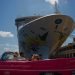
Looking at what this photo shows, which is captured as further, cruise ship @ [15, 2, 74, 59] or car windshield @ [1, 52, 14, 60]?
cruise ship @ [15, 2, 74, 59]

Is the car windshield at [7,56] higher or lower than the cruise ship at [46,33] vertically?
lower

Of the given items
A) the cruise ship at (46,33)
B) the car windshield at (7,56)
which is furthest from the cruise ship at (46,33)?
the car windshield at (7,56)

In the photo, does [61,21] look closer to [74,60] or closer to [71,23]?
[71,23]

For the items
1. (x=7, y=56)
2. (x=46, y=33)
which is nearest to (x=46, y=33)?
(x=46, y=33)

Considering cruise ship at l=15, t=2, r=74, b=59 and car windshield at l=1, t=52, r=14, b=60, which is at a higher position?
cruise ship at l=15, t=2, r=74, b=59

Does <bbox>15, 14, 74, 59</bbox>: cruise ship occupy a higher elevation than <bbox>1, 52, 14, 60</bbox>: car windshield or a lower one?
higher

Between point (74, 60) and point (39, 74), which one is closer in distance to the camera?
point (74, 60)

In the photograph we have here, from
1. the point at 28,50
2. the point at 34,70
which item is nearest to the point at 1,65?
the point at 34,70

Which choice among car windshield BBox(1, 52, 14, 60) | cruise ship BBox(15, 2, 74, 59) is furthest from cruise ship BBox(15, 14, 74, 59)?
car windshield BBox(1, 52, 14, 60)

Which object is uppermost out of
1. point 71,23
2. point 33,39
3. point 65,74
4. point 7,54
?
point 71,23

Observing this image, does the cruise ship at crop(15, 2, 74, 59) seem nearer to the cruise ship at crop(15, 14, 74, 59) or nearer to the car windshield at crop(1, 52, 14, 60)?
the cruise ship at crop(15, 14, 74, 59)

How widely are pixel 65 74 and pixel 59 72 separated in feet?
0.55

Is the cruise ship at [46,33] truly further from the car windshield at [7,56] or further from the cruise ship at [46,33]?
the car windshield at [7,56]

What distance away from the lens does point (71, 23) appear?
4381 centimetres
